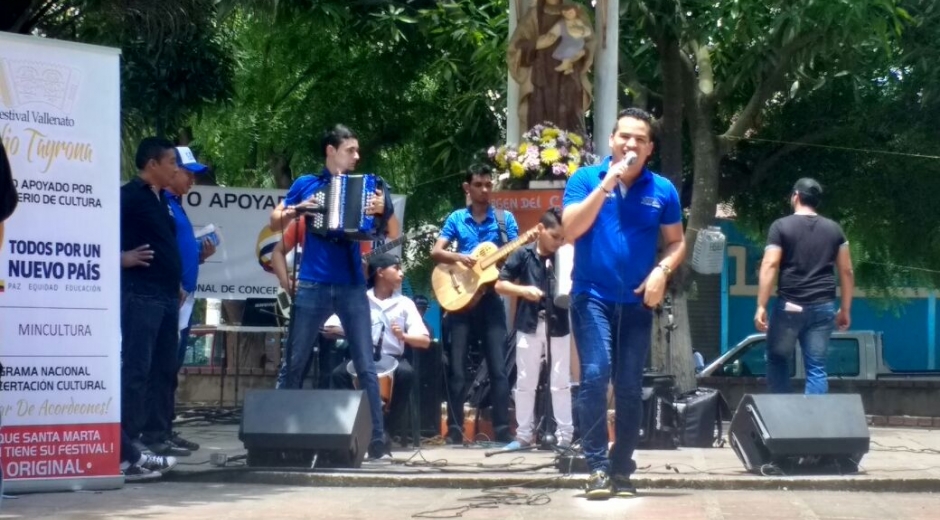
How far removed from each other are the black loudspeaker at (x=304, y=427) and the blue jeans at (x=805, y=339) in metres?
2.92

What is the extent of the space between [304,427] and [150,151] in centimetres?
201

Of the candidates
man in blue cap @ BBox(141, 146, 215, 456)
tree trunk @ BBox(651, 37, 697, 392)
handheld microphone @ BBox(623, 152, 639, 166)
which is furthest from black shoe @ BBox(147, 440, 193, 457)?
tree trunk @ BBox(651, 37, 697, 392)

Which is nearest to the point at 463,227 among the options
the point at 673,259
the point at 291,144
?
the point at 673,259

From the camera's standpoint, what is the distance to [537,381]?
1054cm

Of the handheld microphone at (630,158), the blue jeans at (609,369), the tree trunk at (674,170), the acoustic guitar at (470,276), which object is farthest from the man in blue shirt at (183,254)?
the tree trunk at (674,170)

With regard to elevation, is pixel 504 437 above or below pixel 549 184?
below

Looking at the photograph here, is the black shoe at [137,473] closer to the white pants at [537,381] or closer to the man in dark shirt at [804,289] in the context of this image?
the white pants at [537,381]

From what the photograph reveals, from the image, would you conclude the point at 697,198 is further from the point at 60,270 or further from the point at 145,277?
the point at 60,270

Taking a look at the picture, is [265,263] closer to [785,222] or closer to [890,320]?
[785,222]

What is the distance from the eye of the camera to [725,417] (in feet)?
Result: 38.9

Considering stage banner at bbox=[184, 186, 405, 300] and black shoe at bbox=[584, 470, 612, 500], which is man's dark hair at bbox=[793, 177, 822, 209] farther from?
stage banner at bbox=[184, 186, 405, 300]

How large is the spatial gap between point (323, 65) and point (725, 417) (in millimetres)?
→ 10087

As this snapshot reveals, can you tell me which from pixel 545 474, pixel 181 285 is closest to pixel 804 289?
pixel 545 474

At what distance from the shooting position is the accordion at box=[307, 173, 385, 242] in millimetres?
9180
